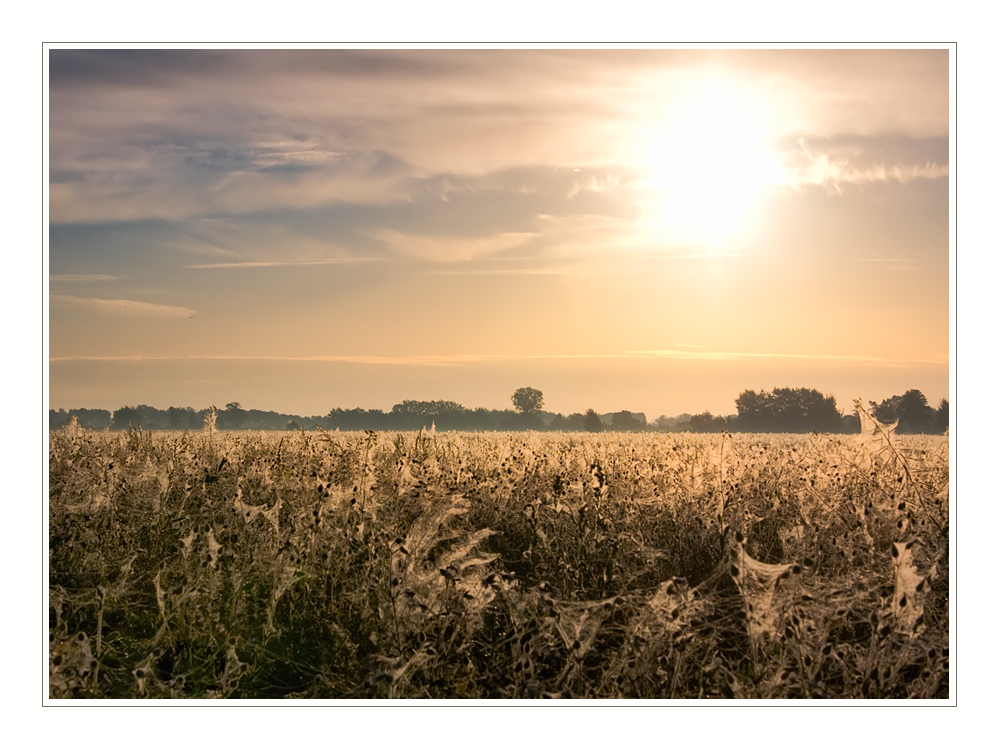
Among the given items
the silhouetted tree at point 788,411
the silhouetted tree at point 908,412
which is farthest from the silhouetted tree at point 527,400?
the silhouetted tree at point 908,412

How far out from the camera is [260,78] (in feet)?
13.9

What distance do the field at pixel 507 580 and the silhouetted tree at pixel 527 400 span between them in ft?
2.31

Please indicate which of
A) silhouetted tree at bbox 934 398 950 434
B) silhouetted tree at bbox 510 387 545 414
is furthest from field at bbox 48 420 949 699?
silhouetted tree at bbox 510 387 545 414

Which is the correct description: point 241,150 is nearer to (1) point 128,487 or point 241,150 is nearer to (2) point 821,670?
(1) point 128,487

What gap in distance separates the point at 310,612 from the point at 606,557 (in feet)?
5.26

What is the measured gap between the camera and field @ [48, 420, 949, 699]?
3.17 m

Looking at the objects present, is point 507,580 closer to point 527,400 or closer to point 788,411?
point 527,400

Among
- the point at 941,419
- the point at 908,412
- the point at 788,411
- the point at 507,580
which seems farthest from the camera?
the point at 788,411

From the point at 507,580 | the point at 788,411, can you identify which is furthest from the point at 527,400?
the point at 788,411

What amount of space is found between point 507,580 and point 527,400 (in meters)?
2.45

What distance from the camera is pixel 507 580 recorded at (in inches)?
146

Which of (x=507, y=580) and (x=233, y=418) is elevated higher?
(x=233, y=418)

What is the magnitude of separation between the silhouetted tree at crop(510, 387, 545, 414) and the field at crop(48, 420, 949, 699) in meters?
0.70

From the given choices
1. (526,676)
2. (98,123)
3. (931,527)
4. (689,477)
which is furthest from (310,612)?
(931,527)
